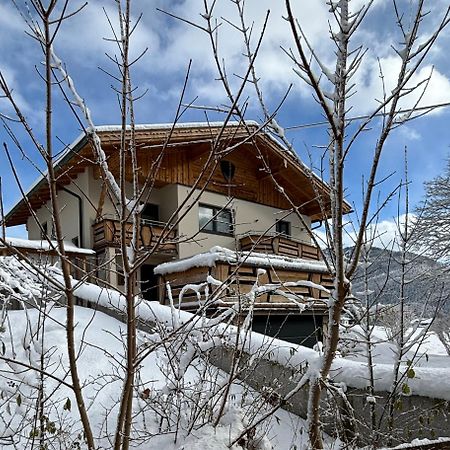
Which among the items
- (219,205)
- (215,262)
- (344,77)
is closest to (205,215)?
(219,205)

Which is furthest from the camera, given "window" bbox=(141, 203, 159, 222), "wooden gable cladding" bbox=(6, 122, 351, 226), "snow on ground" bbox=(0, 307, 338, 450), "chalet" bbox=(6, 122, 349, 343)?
"window" bbox=(141, 203, 159, 222)

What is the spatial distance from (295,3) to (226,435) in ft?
8.45

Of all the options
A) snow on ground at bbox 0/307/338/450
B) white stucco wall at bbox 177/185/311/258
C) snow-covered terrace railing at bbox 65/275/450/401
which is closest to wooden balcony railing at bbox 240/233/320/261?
white stucco wall at bbox 177/185/311/258

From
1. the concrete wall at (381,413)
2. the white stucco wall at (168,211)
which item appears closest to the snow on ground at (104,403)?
the concrete wall at (381,413)

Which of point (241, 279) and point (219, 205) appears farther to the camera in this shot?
point (219, 205)

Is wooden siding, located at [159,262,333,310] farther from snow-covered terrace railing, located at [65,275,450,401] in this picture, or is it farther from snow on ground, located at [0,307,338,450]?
snow-covered terrace railing, located at [65,275,450,401]

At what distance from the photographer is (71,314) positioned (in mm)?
1782

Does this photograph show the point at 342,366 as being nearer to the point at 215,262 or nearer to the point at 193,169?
the point at 215,262

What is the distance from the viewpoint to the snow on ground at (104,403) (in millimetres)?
3096

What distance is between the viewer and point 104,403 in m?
4.09

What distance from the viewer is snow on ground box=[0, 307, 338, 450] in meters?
3.10

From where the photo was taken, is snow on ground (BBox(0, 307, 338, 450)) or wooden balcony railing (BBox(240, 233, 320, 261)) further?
wooden balcony railing (BBox(240, 233, 320, 261))

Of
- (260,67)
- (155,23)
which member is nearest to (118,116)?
(155,23)

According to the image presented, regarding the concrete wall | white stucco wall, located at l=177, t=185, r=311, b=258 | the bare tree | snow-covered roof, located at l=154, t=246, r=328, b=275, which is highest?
white stucco wall, located at l=177, t=185, r=311, b=258
